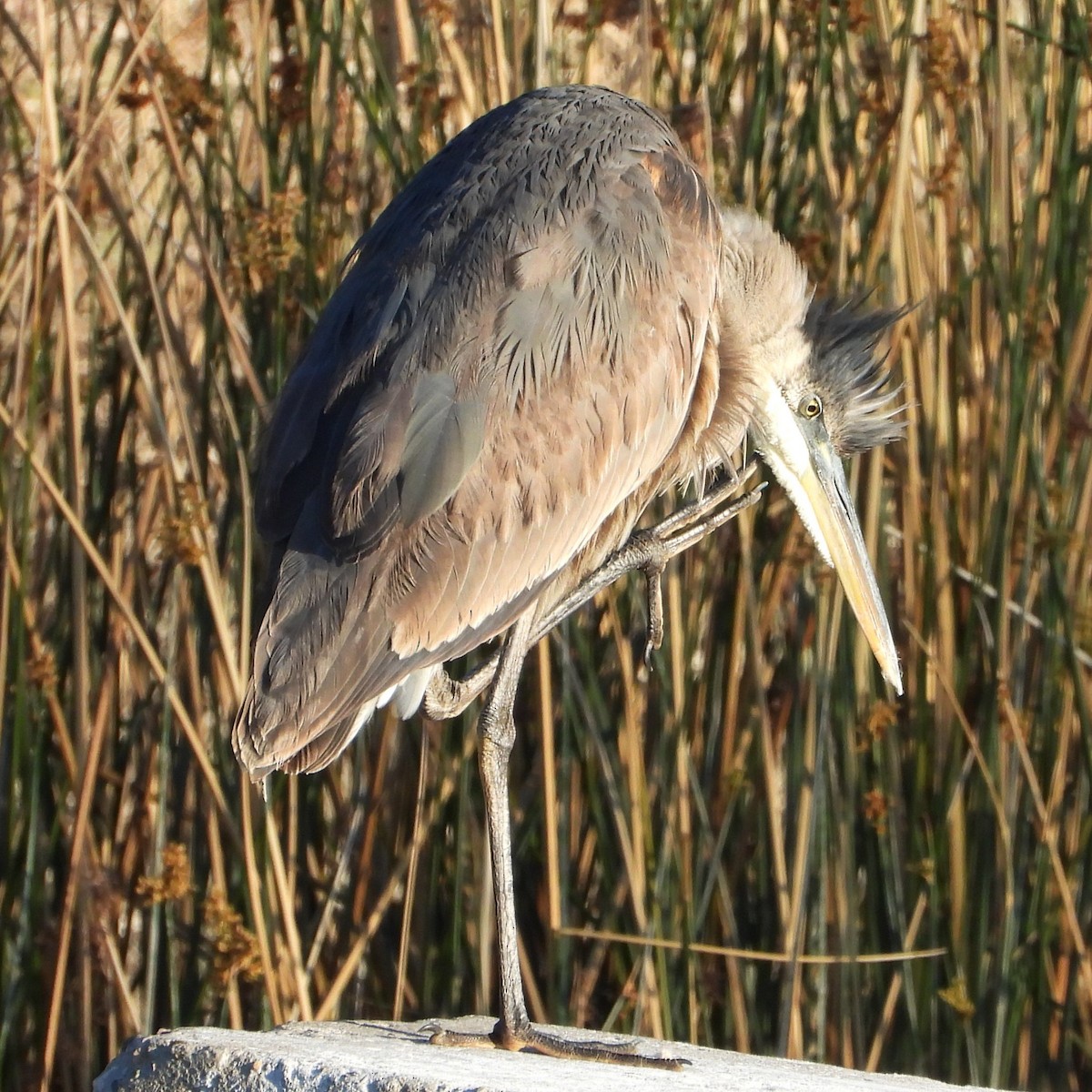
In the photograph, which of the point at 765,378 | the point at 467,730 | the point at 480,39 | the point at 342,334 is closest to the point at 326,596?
the point at 342,334

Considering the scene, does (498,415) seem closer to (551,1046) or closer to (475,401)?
(475,401)

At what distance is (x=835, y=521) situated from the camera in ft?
7.98

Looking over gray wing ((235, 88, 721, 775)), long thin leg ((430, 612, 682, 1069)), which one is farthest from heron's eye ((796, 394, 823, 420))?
long thin leg ((430, 612, 682, 1069))

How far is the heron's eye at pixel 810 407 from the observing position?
8.25ft

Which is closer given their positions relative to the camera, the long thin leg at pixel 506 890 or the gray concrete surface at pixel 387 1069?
the gray concrete surface at pixel 387 1069

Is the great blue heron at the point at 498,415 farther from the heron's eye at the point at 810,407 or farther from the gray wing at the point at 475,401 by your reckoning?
the heron's eye at the point at 810,407

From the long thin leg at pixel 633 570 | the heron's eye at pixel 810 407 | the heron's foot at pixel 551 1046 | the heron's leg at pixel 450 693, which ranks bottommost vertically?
the heron's foot at pixel 551 1046

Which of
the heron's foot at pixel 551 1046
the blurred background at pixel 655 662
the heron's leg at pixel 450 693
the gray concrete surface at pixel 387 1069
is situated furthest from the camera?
the blurred background at pixel 655 662

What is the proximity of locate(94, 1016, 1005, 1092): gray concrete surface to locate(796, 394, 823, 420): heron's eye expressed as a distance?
95 centimetres

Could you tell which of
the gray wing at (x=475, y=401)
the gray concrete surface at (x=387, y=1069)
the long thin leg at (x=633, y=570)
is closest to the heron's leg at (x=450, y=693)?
the long thin leg at (x=633, y=570)

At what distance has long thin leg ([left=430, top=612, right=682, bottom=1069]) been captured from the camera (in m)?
1.98

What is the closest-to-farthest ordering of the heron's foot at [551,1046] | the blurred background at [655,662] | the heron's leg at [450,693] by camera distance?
the heron's foot at [551,1046], the heron's leg at [450,693], the blurred background at [655,662]

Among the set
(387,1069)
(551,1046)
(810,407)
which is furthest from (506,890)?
(810,407)

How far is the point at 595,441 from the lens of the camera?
2.14 meters
